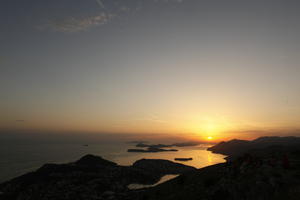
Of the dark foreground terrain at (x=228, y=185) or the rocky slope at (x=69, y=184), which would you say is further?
the rocky slope at (x=69, y=184)

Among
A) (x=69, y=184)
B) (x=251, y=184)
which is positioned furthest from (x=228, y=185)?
(x=69, y=184)

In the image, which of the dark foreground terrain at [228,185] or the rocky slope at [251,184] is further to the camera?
the dark foreground terrain at [228,185]

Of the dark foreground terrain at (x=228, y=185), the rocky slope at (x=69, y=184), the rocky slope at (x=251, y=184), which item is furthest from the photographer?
the rocky slope at (x=69, y=184)

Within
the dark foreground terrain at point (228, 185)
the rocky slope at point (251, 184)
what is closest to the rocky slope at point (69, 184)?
the dark foreground terrain at point (228, 185)

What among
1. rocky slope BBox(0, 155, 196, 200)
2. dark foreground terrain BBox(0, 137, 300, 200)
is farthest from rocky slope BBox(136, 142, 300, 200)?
rocky slope BBox(0, 155, 196, 200)

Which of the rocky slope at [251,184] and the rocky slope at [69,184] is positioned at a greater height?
the rocky slope at [251,184]

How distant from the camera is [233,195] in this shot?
21.2 metres

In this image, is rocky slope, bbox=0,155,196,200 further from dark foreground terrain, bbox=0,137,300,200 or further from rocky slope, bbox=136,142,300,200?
rocky slope, bbox=136,142,300,200

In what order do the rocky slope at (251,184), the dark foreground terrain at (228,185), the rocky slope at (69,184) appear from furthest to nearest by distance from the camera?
the rocky slope at (69,184), the dark foreground terrain at (228,185), the rocky slope at (251,184)

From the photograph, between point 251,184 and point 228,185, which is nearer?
point 251,184

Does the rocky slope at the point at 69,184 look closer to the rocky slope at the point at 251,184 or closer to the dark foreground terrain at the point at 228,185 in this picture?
the dark foreground terrain at the point at 228,185

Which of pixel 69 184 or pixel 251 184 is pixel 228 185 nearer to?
pixel 251 184

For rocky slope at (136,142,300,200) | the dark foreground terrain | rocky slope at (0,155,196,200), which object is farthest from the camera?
rocky slope at (0,155,196,200)

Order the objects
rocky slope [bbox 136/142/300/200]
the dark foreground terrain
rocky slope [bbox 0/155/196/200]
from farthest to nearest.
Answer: rocky slope [bbox 0/155/196/200] → the dark foreground terrain → rocky slope [bbox 136/142/300/200]
